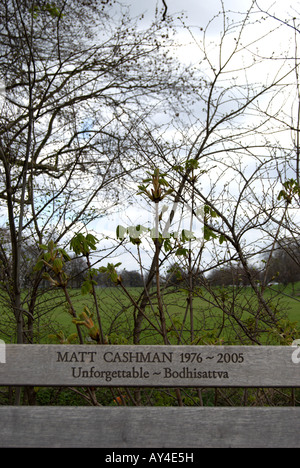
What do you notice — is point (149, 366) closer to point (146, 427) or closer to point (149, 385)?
point (149, 385)

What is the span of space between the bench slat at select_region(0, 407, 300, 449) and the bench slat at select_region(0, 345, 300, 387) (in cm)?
11

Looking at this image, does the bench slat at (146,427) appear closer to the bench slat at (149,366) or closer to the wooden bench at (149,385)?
the wooden bench at (149,385)

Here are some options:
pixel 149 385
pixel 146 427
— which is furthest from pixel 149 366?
pixel 146 427

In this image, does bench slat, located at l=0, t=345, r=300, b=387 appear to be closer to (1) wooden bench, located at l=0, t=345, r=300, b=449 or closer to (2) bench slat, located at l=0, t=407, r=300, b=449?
(1) wooden bench, located at l=0, t=345, r=300, b=449

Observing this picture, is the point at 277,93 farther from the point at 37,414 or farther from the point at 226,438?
the point at 37,414

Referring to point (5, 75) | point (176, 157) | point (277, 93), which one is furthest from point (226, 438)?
point (5, 75)

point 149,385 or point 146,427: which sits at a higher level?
point 149,385

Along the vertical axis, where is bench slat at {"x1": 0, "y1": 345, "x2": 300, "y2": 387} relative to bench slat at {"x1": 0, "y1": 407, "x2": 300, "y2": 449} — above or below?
above

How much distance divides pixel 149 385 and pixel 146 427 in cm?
17

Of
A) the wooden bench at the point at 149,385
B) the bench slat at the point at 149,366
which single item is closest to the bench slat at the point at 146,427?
the wooden bench at the point at 149,385

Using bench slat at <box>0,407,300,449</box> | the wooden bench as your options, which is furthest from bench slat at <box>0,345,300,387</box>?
bench slat at <box>0,407,300,449</box>

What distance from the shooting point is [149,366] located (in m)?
2.20

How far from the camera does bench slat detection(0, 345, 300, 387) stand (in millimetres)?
2182

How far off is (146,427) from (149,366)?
248 mm
